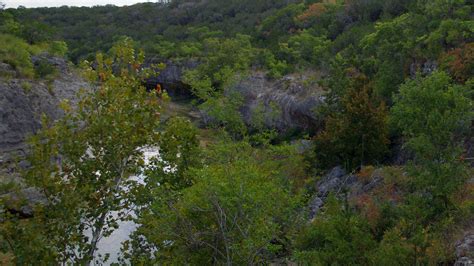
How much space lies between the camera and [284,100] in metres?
34.8

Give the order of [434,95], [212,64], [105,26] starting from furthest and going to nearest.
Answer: [105,26] < [212,64] < [434,95]

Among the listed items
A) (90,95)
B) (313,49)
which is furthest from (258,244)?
(313,49)

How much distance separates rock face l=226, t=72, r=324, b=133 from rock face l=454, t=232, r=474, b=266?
1830 centimetres

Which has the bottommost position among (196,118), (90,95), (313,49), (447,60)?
(196,118)

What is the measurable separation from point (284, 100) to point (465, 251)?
24.1 metres

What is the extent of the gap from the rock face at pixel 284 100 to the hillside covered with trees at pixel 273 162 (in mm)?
147

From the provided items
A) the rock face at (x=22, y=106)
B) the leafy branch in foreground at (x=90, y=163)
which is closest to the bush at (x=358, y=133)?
the rock face at (x=22, y=106)

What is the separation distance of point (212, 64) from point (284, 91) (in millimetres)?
11551

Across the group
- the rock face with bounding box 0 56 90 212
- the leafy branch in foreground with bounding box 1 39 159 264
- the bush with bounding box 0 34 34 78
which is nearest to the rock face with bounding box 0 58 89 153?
the rock face with bounding box 0 56 90 212

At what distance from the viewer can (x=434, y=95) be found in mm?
11750

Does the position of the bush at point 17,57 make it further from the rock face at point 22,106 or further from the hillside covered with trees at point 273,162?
the rock face at point 22,106

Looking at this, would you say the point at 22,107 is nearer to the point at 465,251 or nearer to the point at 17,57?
the point at 17,57

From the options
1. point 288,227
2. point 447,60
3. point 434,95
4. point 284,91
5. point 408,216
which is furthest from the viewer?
point 284,91

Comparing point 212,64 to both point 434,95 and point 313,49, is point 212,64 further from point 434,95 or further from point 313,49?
point 434,95
